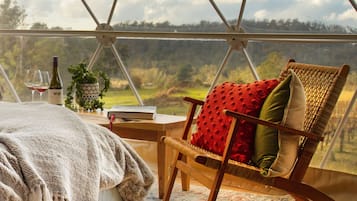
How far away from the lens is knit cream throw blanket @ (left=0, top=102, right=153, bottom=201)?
1.62m

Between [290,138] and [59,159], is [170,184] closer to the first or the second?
[290,138]

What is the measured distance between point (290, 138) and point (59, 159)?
1329 millimetres

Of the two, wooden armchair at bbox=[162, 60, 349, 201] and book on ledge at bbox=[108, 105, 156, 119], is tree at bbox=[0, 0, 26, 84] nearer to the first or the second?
book on ledge at bbox=[108, 105, 156, 119]

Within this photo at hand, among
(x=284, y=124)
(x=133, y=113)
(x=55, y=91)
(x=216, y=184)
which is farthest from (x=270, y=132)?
(x=55, y=91)

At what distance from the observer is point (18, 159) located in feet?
5.42

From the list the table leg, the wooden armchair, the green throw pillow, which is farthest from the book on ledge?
the green throw pillow

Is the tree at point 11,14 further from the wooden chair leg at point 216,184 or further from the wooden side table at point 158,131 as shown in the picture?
the wooden chair leg at point 216,184

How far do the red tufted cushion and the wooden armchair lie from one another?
3.3 inches

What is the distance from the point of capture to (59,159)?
1.79 meters

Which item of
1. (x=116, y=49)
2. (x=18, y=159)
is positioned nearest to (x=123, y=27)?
(x=116, y=49)

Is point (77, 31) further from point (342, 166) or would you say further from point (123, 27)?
point (342, 166)

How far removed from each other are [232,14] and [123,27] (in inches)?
39.3

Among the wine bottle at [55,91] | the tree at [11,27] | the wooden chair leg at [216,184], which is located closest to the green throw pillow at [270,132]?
the wooden chair leg at [216,184]

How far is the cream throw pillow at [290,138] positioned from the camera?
8.66 ft
